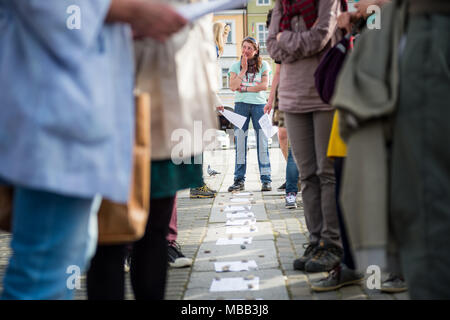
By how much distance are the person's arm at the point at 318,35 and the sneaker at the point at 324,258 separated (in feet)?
4.52

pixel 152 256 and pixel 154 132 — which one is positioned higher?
pixel 154 132

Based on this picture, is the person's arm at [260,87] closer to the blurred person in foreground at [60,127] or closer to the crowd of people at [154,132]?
the crowd of people at [154,132]

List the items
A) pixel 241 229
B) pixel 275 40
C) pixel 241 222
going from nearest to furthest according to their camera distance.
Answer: pixel 275 40, pixel 241 229, pixel 241 222

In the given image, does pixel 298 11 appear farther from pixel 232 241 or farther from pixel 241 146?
pixel 241 146

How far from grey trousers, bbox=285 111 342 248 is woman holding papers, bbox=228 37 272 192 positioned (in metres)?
4.58

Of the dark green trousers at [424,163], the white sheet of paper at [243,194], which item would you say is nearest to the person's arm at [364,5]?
the dark green trousers at [424,163]

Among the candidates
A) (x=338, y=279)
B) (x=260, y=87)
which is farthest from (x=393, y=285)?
(x=260, y=87)

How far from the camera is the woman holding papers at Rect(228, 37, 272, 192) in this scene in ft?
28.8

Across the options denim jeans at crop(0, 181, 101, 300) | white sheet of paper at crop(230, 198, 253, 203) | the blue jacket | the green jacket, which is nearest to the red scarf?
the green jacket

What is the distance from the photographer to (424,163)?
1.77 metres

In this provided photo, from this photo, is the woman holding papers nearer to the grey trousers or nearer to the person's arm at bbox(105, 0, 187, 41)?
the grey trousers

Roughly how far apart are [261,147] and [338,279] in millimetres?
5565
